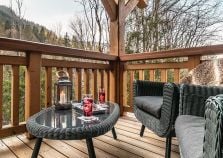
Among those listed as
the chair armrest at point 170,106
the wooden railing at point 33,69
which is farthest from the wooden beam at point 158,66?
the chair armrest at point 170,106

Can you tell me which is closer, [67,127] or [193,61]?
[67,127]

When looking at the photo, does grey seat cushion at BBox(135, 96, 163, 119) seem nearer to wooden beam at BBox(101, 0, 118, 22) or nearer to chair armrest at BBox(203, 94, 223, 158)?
chair armrest at BBox(203, 94, 223, 158)

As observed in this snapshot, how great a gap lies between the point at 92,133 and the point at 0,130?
1397 mm

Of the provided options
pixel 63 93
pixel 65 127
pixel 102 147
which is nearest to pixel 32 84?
pixel 63 93

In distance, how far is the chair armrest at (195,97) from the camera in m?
1.40

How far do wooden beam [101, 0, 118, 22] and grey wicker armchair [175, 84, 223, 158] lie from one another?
2.34 metres

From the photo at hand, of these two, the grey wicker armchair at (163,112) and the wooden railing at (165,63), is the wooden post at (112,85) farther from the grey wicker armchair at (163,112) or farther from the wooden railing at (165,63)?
the grey wicker armchair at (163,112)

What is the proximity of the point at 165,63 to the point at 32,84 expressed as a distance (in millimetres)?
1786

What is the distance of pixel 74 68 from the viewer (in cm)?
293

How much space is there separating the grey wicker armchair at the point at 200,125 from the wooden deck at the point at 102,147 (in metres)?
0.66

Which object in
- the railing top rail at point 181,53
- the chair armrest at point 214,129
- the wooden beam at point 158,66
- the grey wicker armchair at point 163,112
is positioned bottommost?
the grey wicker armchair at point 163,112

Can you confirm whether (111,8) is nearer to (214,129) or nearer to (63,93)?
(63,93)

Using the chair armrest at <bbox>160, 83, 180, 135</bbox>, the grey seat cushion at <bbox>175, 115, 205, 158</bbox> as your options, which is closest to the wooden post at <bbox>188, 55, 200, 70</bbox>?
the chair armrest at <bbox>160, 83, 180, 135</bbox>

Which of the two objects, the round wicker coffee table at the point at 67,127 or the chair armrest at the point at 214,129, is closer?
the chair armrest at the point at 214,129
